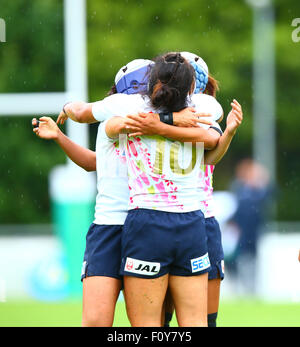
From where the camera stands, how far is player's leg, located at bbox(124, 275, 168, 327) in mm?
3584

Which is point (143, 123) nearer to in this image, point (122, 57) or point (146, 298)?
point (146, 298)

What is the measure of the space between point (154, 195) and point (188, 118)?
1.27 ft

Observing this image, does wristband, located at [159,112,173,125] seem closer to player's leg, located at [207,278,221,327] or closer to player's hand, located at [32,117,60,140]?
player's hand, located at [32,117,60,140]

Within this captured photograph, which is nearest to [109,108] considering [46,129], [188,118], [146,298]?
[188,118]

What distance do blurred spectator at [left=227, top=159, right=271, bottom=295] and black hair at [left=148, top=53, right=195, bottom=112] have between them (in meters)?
7.80

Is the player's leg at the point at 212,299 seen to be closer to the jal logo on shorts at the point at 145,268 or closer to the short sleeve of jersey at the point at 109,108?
the jal logo on shorts at the point at 145,268

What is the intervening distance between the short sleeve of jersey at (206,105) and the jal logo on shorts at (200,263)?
69cm

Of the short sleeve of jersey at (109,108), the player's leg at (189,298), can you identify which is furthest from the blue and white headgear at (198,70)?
the player's leg at (189,298)

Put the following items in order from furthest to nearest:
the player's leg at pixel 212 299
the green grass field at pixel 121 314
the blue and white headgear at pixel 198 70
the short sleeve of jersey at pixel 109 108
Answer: the green grass field at pixel 121 314 → the player's leg at pixel 212 299 → the blue and white headgear at pixel 198 70 → the short sleeve of jersey at pixel 109 108

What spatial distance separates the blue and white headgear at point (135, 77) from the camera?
3.86m

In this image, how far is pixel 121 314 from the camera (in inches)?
321

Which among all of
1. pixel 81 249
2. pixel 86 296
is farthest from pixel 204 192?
Result: pixel 81 249
